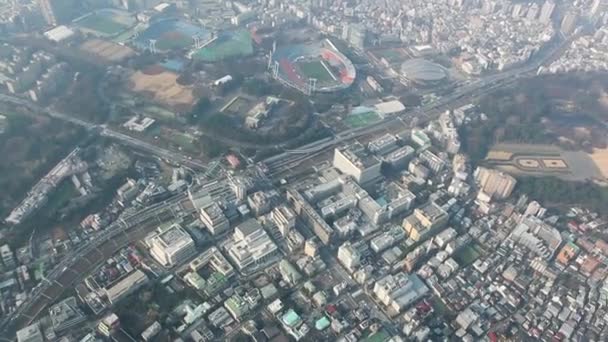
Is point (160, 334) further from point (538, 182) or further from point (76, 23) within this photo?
point (76, 23)

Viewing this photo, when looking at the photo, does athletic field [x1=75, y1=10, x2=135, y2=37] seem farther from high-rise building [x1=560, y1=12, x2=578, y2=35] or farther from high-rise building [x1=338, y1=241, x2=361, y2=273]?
high-rise building [x1=560, y1=12, x2=578, y2=35]

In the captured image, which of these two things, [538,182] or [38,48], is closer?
[538,182]

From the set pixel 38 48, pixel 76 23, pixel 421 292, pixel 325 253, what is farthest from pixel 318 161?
pixel 76 23

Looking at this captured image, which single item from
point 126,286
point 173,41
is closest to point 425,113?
point 173,41

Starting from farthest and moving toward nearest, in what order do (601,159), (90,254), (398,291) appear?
(601,159) < (90,254) < (398,291)

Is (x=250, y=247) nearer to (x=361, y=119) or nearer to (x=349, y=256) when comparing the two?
(x=349, y=256)

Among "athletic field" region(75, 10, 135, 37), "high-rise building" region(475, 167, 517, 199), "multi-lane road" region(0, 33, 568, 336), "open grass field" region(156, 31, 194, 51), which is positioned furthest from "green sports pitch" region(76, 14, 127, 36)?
"high-rise building" region(475, 167, 517, 199)
